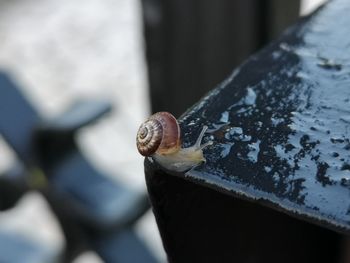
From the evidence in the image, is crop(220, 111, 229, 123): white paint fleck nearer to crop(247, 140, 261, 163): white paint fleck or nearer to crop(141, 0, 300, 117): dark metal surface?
crop(247, 140, 261, 163): white paint fleck

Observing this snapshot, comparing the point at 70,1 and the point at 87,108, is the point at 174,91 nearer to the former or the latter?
the point at 87,108

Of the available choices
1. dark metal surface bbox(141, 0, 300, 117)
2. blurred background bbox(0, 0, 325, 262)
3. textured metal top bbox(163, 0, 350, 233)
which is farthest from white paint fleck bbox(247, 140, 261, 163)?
dark metal surface bbox(141, 0, 300, 117)

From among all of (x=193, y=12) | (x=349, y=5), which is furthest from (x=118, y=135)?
(x=349, y=5)

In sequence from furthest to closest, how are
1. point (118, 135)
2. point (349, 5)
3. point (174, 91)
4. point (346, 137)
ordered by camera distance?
point (118, 135)
point (174, 91)
point (349, 5)
point (346, 137)

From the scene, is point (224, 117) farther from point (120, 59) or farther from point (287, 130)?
point (120, 59)

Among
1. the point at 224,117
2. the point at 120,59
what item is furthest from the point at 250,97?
the point at 120,59

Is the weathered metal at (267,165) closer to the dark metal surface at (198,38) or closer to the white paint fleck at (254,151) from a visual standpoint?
the white paint fleck at (254,151)

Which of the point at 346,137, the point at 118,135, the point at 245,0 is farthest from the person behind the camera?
the point at 118,135
